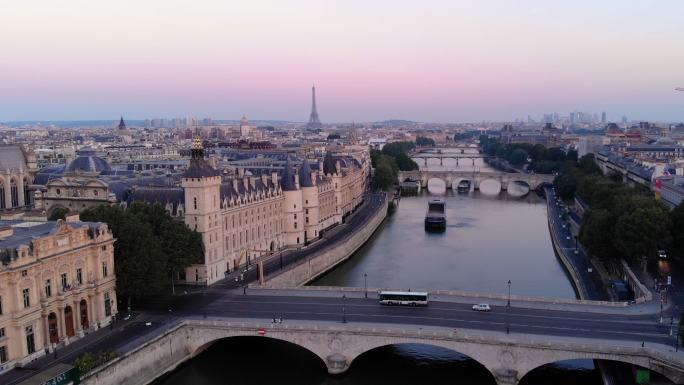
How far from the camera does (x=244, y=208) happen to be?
66.4 metres

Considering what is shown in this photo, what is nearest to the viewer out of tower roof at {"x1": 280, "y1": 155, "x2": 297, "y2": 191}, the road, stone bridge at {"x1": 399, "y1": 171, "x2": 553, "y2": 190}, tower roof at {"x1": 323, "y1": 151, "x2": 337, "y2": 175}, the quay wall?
the road

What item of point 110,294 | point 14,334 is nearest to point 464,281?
point 110,294

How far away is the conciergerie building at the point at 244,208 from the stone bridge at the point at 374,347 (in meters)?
14.3

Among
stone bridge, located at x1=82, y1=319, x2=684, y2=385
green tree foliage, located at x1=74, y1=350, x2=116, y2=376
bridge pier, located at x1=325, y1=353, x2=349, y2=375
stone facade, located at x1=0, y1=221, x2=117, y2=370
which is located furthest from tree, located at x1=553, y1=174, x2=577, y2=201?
green tree foliage, located at x1=74, y1=350, x2=116, y2=376

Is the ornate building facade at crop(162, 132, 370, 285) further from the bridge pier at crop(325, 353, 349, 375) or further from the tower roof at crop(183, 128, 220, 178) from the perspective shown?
the bridge pier at crop(325, 353, 349, 375)

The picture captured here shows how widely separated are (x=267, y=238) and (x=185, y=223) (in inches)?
588

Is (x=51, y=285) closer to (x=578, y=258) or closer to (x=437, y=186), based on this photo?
(x=578, y=258)

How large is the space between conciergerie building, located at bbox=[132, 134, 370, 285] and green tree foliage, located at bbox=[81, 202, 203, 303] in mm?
4450

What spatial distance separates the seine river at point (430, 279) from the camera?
4250cm

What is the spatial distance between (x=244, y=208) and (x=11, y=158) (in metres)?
34.5

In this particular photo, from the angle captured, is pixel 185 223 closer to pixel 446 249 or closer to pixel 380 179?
pixel 446 249

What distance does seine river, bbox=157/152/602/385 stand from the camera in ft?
139

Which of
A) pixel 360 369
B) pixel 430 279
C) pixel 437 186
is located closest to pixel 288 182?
pixel 430 279

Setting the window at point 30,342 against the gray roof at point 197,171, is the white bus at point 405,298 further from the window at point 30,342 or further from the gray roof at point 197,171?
the window at point 30,342
